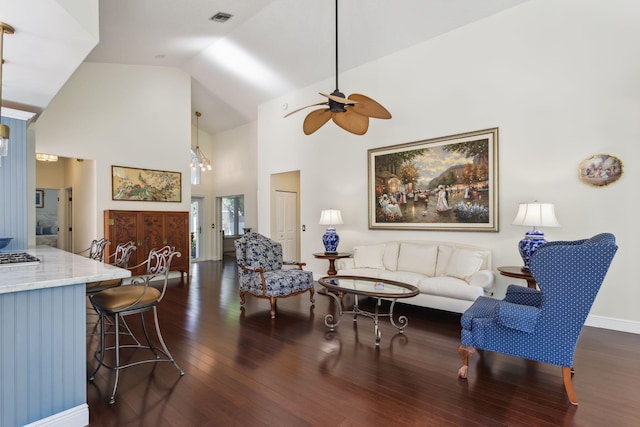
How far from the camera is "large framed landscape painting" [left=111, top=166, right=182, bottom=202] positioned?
6375mm

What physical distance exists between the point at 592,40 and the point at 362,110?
271 cm

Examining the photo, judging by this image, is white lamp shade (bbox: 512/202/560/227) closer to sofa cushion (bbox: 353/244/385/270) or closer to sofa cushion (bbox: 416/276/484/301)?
sofa cushion (bbox: 416/276/484/301)

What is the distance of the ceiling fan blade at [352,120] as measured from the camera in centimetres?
399

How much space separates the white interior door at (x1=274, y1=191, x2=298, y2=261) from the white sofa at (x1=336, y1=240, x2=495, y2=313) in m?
2.78

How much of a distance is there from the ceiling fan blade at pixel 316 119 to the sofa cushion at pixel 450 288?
2402 millimetres

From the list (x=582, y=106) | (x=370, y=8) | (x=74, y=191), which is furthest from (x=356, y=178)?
(x=74, y=191)

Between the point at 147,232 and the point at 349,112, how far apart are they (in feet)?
15.8

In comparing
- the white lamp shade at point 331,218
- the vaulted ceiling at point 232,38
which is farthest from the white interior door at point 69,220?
the white lamp shade at point 331,218

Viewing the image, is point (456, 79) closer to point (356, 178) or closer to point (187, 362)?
point (356, 178)

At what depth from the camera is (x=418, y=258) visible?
4859mm

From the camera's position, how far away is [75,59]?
2.78 metres

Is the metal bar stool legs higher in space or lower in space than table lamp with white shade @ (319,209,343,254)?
lower

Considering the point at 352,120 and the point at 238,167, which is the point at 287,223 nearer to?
the point at 238,167

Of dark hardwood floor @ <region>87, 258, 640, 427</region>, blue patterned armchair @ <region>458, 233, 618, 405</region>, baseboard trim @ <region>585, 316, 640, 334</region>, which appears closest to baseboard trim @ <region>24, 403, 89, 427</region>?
dark hardwood floor @ <region>87, 258, 640, 427</region>
